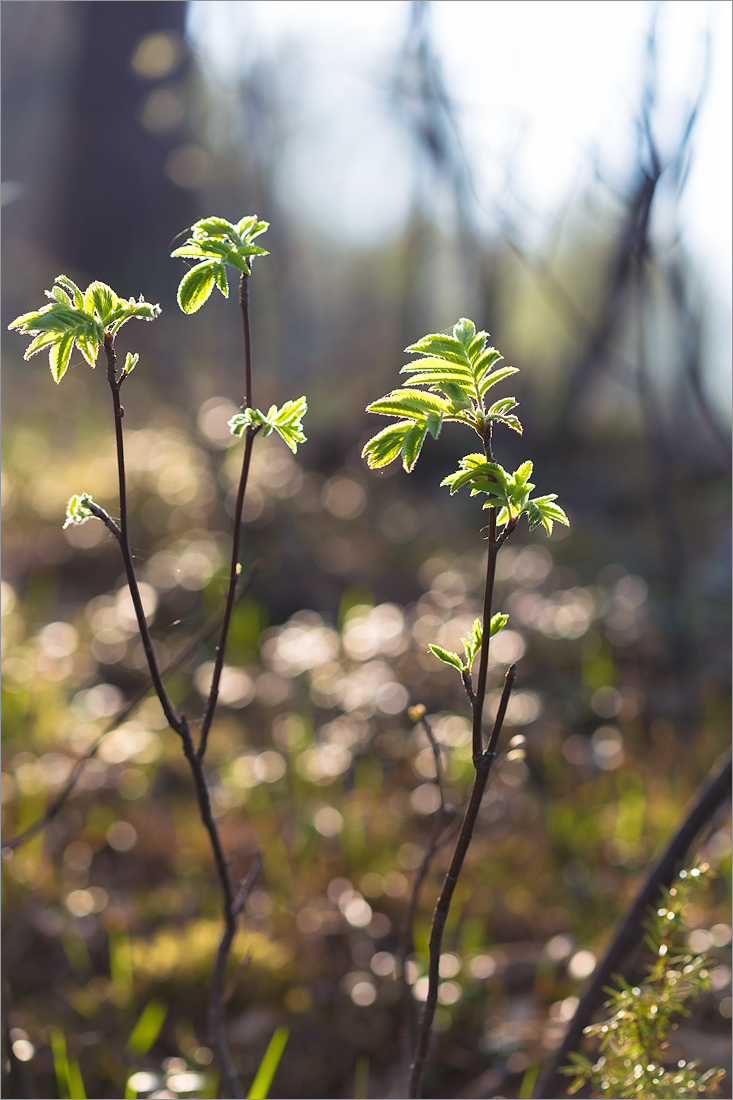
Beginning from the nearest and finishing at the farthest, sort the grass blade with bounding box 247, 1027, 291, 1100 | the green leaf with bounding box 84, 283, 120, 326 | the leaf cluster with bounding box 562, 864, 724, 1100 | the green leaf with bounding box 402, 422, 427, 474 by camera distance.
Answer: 1. the green leaf with bounding box 402, 422, 427, 474
2. the green leaf with bounding box 84, 283, 120, 326
3. the leaf cluster with bounding box 562, 864, 724, 1100
4. the grass blade with bounding box 247, 1027, 291, 1100

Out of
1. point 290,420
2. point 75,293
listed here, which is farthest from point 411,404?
point 75,293

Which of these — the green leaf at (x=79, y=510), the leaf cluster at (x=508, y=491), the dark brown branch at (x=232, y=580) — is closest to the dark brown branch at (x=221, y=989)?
the dark brown branch at (x=232, y=580)

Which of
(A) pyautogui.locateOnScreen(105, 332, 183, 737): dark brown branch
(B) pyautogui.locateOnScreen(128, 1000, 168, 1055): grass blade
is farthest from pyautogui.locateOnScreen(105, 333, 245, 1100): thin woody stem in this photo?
(B) pyautogui.locateOnScreen(128, 1000, 168, 1055): grass blade

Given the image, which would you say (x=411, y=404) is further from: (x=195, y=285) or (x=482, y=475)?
(x=195, y=285)

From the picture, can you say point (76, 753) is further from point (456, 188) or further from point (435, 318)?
point (435, 318)

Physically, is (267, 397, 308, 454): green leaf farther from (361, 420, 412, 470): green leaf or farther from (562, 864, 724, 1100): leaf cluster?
(562, 864, 724, 1100): leaf cluster

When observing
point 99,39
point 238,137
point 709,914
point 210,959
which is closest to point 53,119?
point 99,39
